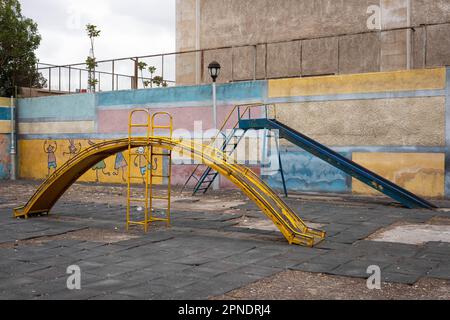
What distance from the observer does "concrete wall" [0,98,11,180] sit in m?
25.0

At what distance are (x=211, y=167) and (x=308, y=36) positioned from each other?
13786 millimetres

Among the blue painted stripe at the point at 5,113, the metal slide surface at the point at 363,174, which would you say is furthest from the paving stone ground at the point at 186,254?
the blue painted stripe at the point at 5,113

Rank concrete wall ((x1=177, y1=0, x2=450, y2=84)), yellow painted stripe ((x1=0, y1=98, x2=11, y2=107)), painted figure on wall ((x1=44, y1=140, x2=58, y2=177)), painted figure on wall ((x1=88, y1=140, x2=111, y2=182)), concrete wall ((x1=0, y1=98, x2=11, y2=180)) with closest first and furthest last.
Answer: concrete wall ((x1=177, y1=0, x2=450, y2=84)), painted figure on wall ((x1=88, y1=140, x2=111, y2=182)), painted figure on wall ((x1=44, y1=140, x2=58, y2=177)), concrete wall ((x1=0, y1=98, x2=11, y2=180)), yellow painted stripe ((x1=0, y1=98, x2=11, y2=107))

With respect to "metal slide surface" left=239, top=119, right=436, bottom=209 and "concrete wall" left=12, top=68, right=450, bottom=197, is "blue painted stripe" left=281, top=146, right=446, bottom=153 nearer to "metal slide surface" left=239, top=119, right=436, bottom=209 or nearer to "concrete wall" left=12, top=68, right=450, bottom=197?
"concrete wall" left=12, top=68, right=450, bottom=197

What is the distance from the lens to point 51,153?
2441cm

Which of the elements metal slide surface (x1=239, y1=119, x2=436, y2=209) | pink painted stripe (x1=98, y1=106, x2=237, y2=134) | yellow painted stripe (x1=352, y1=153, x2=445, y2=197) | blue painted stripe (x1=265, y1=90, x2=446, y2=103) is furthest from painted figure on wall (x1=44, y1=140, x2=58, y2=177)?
yellow painted stripe (x1=352, y1=153, x2=445, y2=197)

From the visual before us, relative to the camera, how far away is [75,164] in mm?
11375

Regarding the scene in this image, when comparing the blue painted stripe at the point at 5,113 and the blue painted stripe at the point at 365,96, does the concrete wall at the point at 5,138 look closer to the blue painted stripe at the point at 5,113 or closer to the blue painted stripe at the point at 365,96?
the blue painted stripe at the point at 5,113

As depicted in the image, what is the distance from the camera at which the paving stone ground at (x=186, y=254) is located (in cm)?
620

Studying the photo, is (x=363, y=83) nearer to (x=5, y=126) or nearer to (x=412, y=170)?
(x=412, y=170)

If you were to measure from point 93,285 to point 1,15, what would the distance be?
3347 cm

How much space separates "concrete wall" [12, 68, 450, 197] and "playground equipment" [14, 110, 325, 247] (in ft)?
25.3

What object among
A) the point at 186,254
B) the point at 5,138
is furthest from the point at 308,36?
the point at 186,254
